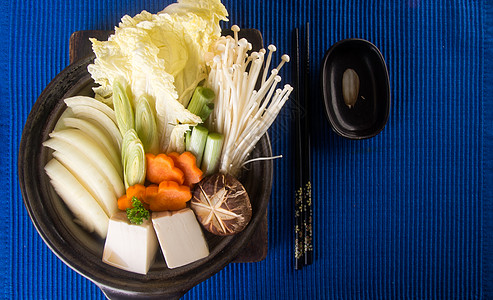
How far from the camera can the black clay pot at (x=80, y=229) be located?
101cm

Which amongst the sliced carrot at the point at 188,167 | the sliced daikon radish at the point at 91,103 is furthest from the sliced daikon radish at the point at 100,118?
the sliced carrot at the point at 188,167

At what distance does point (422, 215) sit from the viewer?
141 centimetres

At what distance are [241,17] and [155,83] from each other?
0.56m

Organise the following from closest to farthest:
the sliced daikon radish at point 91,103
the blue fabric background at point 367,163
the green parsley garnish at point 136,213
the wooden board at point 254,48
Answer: the green parsley garnish at point 136,213, the sliced daikon radish at point 91,103, the wooden board at point 254,48, the blue fabric background at point 367,163

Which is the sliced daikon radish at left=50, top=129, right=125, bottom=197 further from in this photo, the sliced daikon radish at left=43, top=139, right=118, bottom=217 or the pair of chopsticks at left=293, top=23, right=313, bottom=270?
the pair of chopsticks at left=293, top=23, right=313, bottom=270

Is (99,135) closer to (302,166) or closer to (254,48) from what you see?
(254,48)

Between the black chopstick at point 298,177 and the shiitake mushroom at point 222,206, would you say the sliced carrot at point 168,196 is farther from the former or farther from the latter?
the black chopstick at point 298,177

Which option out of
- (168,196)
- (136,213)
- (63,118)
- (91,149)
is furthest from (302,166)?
(63,118)

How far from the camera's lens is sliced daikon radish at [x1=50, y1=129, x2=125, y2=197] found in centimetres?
104

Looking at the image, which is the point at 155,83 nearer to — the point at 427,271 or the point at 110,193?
the point at 110,193

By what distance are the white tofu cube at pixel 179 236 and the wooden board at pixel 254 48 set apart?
0.26m

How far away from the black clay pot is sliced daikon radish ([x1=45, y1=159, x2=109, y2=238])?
30 millimetres

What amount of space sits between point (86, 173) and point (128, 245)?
25 cm

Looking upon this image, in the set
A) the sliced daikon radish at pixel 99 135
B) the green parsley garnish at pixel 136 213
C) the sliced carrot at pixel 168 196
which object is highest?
the sliced daikon radish at pixel 99 135
